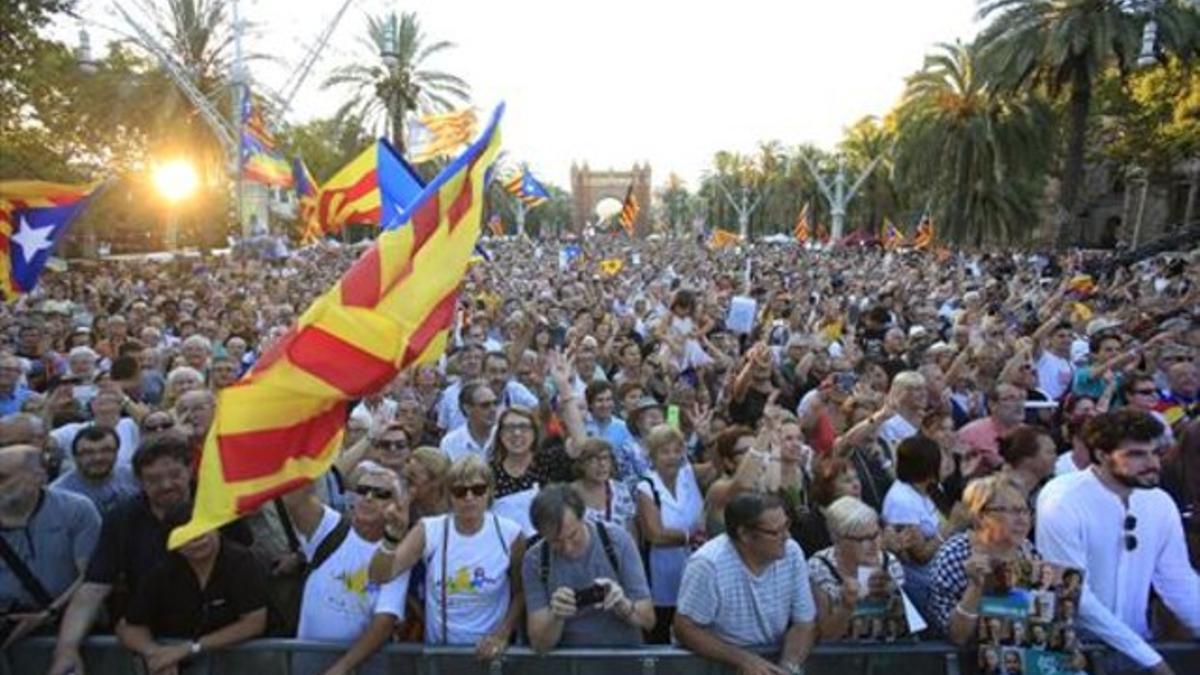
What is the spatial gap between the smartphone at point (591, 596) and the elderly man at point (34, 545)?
7.05ft

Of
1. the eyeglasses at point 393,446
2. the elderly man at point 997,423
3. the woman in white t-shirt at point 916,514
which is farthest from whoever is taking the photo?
the elderly man at point 997,423

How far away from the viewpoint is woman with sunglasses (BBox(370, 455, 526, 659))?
3.69 m

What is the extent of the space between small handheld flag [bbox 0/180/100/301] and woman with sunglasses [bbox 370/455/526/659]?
7432 millimetres

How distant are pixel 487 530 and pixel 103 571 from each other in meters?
1.52

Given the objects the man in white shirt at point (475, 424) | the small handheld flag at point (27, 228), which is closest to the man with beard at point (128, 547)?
the man in white shirt at point (475, 424)

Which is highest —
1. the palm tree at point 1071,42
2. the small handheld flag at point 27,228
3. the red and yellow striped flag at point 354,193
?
the palm tree at point 1071,42

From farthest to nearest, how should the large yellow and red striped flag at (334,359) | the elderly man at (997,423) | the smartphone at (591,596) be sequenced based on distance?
the elderly man at (997,423) < the smartphone at (591,596) < the large yellow and red striped flag at (334,359)

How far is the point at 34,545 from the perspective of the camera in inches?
155

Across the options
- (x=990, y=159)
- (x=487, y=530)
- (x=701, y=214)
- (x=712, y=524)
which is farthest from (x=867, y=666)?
(x=701, y=214)

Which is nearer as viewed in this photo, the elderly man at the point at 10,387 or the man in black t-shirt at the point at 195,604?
the man in black t-shirt at the point at 195,604

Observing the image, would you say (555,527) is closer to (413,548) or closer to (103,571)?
(413,548)

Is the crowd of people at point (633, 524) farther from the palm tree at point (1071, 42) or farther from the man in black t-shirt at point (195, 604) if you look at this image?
the palm tree at point (1071, 42)

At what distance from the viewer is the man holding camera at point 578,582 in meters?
3.53

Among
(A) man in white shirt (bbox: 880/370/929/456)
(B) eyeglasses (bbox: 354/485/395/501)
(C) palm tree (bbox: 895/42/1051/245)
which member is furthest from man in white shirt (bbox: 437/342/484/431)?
(C) palm tree (bbox: 895/42/1051/245)
